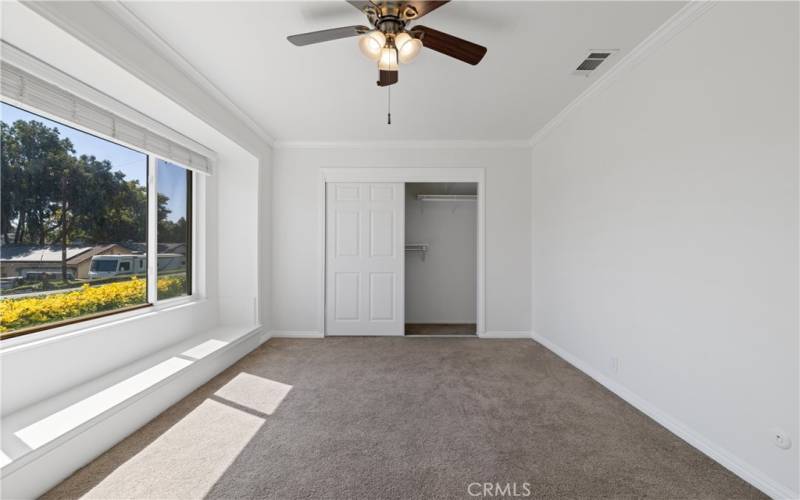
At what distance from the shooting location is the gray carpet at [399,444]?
157 cm

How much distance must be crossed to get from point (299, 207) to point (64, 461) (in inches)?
122

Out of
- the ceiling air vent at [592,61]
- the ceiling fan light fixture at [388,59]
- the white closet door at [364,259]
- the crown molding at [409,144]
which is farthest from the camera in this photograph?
the white closet door at [364,259]

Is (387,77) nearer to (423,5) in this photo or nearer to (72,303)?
(423,5)

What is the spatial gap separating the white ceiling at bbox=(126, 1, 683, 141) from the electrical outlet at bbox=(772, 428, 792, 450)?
233 centimetres

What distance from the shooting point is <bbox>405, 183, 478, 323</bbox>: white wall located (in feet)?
17.1

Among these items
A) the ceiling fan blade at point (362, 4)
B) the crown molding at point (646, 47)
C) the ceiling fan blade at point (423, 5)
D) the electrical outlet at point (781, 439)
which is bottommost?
the electrical outlet at point (781, 439)

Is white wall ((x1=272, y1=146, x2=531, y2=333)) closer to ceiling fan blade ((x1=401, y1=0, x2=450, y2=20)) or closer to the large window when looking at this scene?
the large window

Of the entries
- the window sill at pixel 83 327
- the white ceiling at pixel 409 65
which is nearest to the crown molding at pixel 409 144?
the white ceiling at pixel 409 65

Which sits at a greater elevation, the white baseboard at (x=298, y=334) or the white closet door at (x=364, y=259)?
the white closet door at (x=364, y=259)

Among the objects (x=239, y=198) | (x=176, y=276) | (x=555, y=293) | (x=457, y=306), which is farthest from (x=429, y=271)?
(x=176, y=276)

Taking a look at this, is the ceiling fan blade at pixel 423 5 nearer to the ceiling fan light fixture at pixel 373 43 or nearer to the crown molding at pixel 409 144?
the ceiling fan light fixture at pixel 373 43

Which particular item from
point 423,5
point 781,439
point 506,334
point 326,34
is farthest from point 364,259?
point 781,439

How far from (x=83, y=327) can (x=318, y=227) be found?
2.42 metres

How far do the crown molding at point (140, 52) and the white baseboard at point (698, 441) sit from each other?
407 centimetres
